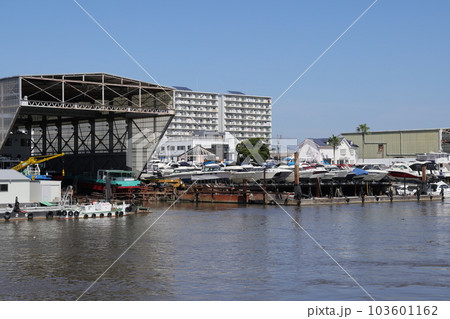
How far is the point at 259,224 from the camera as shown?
150 feet

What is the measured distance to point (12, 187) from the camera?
4956 centimetres

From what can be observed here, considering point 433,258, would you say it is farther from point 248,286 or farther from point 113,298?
point 113,298

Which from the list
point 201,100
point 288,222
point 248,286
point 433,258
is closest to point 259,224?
point 288,222

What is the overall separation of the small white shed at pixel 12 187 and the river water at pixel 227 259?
14.8 ft

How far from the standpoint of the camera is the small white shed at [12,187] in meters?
49.2

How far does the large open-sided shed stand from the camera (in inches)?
2394

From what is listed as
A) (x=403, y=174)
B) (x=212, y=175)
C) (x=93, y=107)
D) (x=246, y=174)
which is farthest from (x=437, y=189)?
(x=93, y=107)

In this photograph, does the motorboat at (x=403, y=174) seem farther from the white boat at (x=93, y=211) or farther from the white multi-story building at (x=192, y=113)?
the white multi-story building at (x=192, y=113)

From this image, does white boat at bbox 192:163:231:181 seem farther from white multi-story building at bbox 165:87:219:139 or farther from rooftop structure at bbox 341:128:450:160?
white multi-story building at bbox 165:87:219:139

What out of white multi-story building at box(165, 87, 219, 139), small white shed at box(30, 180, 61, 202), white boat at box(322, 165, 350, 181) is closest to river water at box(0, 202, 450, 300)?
small white shed at box(30, 180, 61, 202)

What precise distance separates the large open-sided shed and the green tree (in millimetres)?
48084

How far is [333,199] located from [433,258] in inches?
1528

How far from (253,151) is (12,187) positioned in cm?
8302
